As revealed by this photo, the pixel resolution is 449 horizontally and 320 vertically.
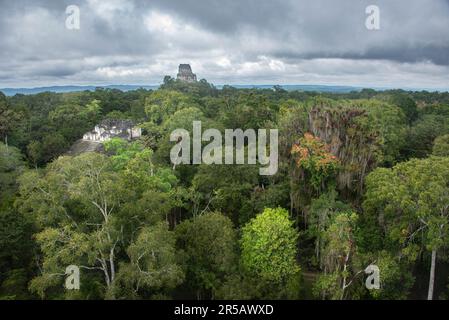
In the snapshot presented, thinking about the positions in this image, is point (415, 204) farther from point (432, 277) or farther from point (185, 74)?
point (185, 74)

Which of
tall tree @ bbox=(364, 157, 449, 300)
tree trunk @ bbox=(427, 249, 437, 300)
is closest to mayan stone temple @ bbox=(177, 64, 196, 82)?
tall tree @ bbox=(364, 157, 449, 300)

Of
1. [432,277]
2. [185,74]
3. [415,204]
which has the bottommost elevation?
[432,277]

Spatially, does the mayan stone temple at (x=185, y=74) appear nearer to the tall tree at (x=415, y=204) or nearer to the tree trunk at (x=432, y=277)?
the tall tree at (x=415, y=204)

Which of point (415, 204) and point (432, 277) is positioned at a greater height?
point (415, 204)

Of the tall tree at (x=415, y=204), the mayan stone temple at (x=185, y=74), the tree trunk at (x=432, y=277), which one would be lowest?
the tree trunk at (x=432, y=277)

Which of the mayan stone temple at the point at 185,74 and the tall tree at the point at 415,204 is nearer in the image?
the tall tree at the point at 415,204

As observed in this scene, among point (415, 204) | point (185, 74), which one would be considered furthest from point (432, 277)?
point (185, 74)

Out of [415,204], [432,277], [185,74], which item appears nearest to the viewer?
[415,204]

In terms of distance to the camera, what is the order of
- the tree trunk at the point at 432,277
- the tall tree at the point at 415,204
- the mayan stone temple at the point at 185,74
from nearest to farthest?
the tall tree at the point at 415,204, the tree trunk at the point at 432,277, the mayan stone temple at the point at 185,74

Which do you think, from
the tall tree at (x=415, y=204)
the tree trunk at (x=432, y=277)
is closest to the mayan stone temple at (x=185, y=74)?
the tall tree at (x=415, y=204)

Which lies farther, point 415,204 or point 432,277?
point 432,277

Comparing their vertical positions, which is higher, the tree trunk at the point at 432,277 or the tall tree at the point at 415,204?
the tall tree at the point at 415,204

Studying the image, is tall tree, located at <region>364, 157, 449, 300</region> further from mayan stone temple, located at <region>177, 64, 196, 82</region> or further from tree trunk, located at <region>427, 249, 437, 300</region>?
mayan stone temple, located at <region>177, 64, 196, 82</region>
